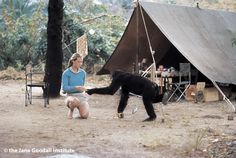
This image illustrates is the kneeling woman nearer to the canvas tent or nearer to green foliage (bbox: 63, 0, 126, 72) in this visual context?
the canvas tent

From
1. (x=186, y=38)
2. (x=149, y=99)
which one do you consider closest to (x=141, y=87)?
(x=149, y=99)

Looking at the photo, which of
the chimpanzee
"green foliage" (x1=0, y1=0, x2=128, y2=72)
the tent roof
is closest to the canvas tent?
the tent roof

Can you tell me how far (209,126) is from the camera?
7.57m

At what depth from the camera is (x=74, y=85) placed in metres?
8.01

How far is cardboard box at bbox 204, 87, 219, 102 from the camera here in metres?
11.3

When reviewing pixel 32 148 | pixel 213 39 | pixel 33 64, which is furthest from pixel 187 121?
pixel 33 64

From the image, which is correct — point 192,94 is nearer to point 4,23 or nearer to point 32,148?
point 32,148

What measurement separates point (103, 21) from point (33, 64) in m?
5.33

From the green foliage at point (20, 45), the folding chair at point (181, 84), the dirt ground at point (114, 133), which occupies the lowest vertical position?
the dirt ground at point (114, 133)

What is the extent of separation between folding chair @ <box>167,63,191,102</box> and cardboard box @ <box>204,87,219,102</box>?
48 cm

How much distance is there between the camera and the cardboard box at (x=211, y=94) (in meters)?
11.3

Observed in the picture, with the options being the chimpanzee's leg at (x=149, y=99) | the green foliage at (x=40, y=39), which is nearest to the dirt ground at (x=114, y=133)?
the chimpanzee's leg at (x=149, y=99)

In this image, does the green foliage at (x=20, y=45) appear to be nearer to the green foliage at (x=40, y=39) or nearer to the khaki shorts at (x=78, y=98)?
the green foliage at (x=40, y=39)

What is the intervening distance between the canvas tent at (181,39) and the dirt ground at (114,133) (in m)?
1.64
